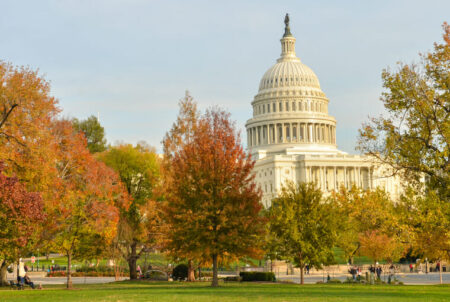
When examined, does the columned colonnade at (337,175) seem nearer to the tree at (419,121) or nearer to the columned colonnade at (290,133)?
the columned colonnade at (290,133)

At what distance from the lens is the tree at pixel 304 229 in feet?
143

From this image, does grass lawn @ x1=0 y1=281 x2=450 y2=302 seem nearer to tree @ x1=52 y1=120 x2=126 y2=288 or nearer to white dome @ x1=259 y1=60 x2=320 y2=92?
tree @ x1=52 y1=120 x2=126 y2=288

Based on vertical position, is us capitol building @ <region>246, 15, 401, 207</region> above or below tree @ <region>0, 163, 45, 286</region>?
above

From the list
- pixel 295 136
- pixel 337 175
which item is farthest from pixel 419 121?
pixel 295 136

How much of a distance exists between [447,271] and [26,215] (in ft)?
172

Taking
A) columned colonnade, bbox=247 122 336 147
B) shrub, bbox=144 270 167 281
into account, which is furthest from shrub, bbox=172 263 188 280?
columned colonnade, bbox=247 122 336 147

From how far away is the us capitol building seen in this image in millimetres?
150750

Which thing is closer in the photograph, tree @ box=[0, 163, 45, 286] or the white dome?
tree @ box=[0, 163, 45, 286]

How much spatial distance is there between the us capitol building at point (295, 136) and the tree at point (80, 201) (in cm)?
10491

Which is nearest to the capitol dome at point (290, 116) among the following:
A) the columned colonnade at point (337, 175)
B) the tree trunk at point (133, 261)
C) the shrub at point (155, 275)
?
the columned colonnade at point (337, 175)

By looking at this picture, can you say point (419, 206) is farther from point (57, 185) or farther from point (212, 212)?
point (57, 185)

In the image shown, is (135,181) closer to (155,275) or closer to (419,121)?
(155,275)

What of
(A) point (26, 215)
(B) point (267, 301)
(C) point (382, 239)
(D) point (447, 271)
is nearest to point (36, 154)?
(A) point (26, 215)

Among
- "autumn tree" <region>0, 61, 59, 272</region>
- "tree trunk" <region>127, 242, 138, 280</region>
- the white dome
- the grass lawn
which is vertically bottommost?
the grass lawn
